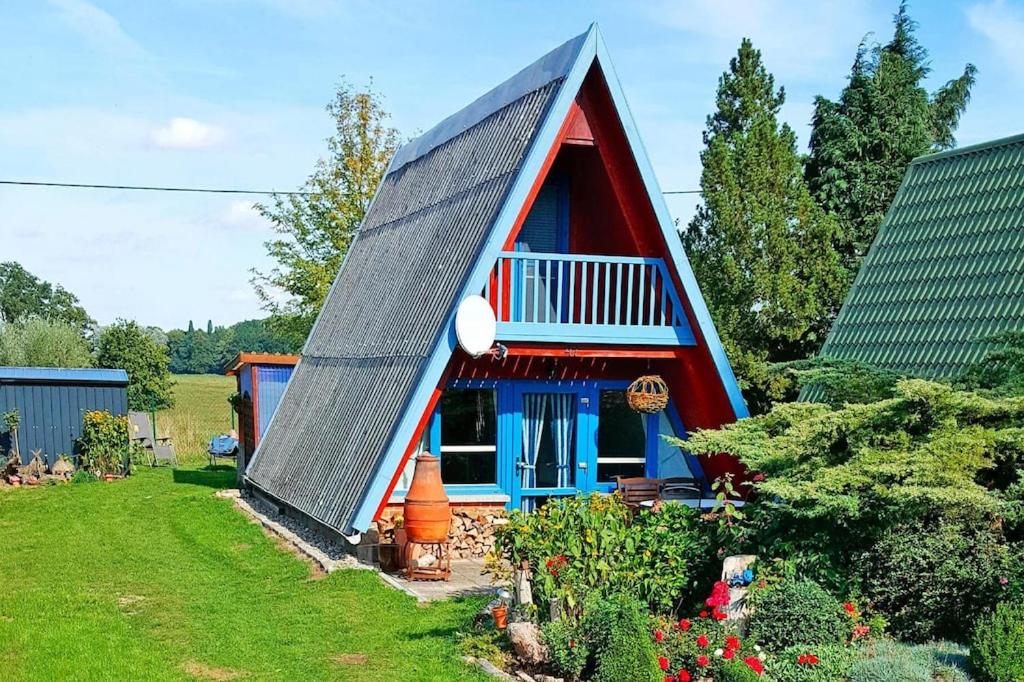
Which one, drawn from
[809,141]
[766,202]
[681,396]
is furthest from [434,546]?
[809,141]

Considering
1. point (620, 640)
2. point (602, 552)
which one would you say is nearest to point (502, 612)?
point (602, 552)

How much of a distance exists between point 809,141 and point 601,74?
41.8 ft

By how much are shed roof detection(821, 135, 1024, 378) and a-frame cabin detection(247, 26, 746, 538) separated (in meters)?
1.76

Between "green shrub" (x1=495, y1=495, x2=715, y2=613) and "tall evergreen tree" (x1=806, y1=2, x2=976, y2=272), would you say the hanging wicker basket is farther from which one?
"tall evergreen tree" (x1=806, y1=2, x2=976, y2=272)

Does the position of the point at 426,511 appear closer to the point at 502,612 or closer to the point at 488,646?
the point at 502,612

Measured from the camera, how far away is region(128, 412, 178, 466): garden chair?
24875 mm

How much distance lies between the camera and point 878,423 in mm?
8477

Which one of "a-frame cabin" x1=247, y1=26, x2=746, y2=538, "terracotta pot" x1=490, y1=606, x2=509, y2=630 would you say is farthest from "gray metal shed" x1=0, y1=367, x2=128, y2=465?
"terracotta pot" x1=490, y1=606, x2=509, y2=630

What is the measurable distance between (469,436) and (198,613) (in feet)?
14.1

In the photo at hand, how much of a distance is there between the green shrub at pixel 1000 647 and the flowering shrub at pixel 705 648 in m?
1.36

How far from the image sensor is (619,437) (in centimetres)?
1379

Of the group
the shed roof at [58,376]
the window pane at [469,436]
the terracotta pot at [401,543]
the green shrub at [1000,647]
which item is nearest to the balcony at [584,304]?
the window pane at [469,436]

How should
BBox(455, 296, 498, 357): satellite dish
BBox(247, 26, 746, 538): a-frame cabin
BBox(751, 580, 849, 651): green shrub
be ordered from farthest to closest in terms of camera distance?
BBox(247, 26, 746, 538): a-frame cabin
BBox(455, 296, 498, 357): satellite dish
BBox(751, 580, 849, 651): green shrub

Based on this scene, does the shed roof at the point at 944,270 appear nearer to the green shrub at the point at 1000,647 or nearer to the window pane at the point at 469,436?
the green shrub at the point at 1000,647
